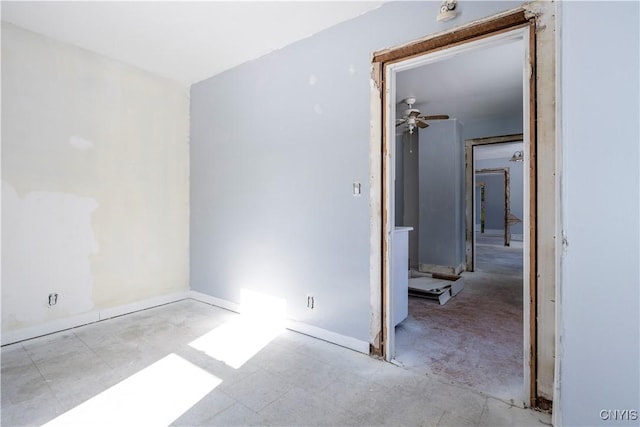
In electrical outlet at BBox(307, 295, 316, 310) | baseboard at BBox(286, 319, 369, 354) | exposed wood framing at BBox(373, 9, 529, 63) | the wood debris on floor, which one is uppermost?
exposed wood framing at BBox(373, 9, 529, 63)

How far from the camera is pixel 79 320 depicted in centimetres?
287

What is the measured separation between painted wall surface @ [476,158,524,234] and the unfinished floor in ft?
25.6

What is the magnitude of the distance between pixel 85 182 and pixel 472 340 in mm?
3919

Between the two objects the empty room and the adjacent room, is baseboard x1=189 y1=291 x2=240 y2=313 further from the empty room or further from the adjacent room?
the adjacent room

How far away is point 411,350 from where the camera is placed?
2.40 m

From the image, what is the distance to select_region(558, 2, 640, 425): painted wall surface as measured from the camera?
3.79ft

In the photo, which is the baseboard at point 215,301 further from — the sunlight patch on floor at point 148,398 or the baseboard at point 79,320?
the sunlight patch on floor at point 148,398

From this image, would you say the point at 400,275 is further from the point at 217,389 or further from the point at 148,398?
the point at 148,398

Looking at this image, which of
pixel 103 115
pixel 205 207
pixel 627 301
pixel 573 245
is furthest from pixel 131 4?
pixel 627 301

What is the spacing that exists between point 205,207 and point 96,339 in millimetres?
1655

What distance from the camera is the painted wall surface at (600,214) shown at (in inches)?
45.5

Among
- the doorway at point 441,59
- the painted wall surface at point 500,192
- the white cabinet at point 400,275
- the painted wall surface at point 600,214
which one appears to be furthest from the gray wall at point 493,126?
the painted wall surface at point 500,192

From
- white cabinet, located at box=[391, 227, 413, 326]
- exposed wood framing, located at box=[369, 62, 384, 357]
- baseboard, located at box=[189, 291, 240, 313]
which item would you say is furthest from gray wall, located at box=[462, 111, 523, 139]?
baseboard, located at box=[189, 291, 240, 313]

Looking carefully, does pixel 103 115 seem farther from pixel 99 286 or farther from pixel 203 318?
pixel 203 318
